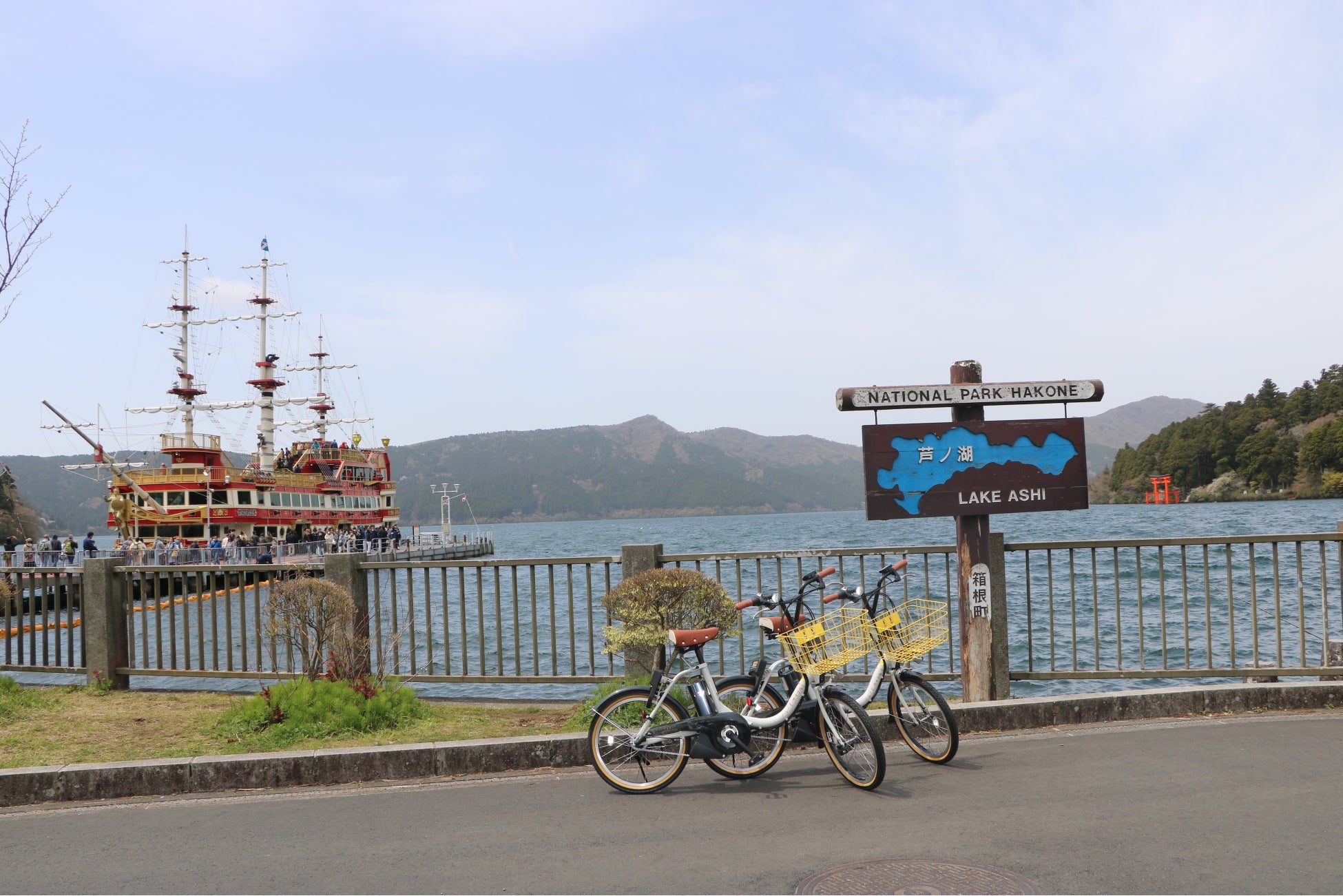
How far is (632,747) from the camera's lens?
6109 mm

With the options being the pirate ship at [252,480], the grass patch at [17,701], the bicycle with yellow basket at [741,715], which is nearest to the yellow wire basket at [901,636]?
the bicycle with yellow basket at [741,715]

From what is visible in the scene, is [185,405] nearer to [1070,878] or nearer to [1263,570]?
[1263,570]

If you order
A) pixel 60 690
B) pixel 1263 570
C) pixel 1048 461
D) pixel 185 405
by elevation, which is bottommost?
pixel 1263 570

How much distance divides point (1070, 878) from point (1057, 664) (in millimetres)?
14457

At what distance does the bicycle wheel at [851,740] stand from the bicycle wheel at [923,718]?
0.47 metres

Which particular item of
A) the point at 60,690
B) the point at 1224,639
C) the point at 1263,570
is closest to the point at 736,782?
the point at 60,690

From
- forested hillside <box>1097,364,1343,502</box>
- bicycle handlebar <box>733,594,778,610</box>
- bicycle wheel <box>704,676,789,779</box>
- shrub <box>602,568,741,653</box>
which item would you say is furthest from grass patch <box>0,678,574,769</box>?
forested hillside <box>1097,364,1343,502</box>

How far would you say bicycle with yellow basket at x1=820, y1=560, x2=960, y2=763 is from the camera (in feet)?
20.8

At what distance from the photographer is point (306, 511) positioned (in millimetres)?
73250

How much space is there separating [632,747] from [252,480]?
66435 millimetres

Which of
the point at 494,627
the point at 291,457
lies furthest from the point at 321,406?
the point at 494,627

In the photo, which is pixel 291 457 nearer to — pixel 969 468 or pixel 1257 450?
pixel 969 468

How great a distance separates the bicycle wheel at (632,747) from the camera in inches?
241

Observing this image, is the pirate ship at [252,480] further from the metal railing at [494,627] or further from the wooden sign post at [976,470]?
the wooden sign post at [976,470]
